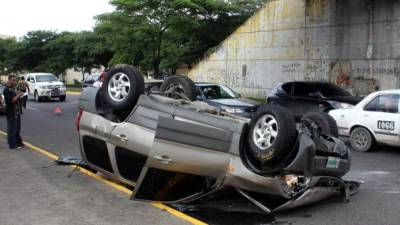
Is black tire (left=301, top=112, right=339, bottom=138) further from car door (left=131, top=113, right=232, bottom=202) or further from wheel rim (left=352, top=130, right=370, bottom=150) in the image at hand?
wheel rim (left=352, top=130, right=370, bottom=150)

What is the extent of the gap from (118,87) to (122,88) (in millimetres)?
66

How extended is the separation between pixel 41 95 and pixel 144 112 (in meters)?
23.8

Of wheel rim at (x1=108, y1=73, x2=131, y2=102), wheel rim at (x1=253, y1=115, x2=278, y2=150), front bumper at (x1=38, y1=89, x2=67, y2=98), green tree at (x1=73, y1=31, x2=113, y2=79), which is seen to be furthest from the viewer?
green tree at (x1=73, y1=31, x2=113, y2=79)

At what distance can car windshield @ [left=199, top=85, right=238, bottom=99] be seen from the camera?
14275 millimetres

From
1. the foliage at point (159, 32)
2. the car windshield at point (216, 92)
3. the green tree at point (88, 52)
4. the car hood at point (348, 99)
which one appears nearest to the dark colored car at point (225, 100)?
the car windshield at point (216, 92)

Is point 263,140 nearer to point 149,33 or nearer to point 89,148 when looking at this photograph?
point 89,148

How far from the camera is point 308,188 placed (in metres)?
5.59

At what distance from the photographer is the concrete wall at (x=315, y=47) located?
1997cm

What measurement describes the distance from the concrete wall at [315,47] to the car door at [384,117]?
9.86 m

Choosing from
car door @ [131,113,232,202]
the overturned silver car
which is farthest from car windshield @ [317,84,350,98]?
car door @ [131,113,232,202]

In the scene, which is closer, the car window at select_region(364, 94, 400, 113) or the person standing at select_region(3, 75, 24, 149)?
the car window at select_region(364, 94, 400, 113)

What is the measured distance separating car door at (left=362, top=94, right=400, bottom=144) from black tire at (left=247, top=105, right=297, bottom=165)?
17.4 feet

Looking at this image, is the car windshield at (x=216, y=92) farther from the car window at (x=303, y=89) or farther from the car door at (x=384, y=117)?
the car door at (x=384, y=117)

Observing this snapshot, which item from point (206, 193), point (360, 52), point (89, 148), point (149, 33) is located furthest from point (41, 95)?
point (206, 193)
